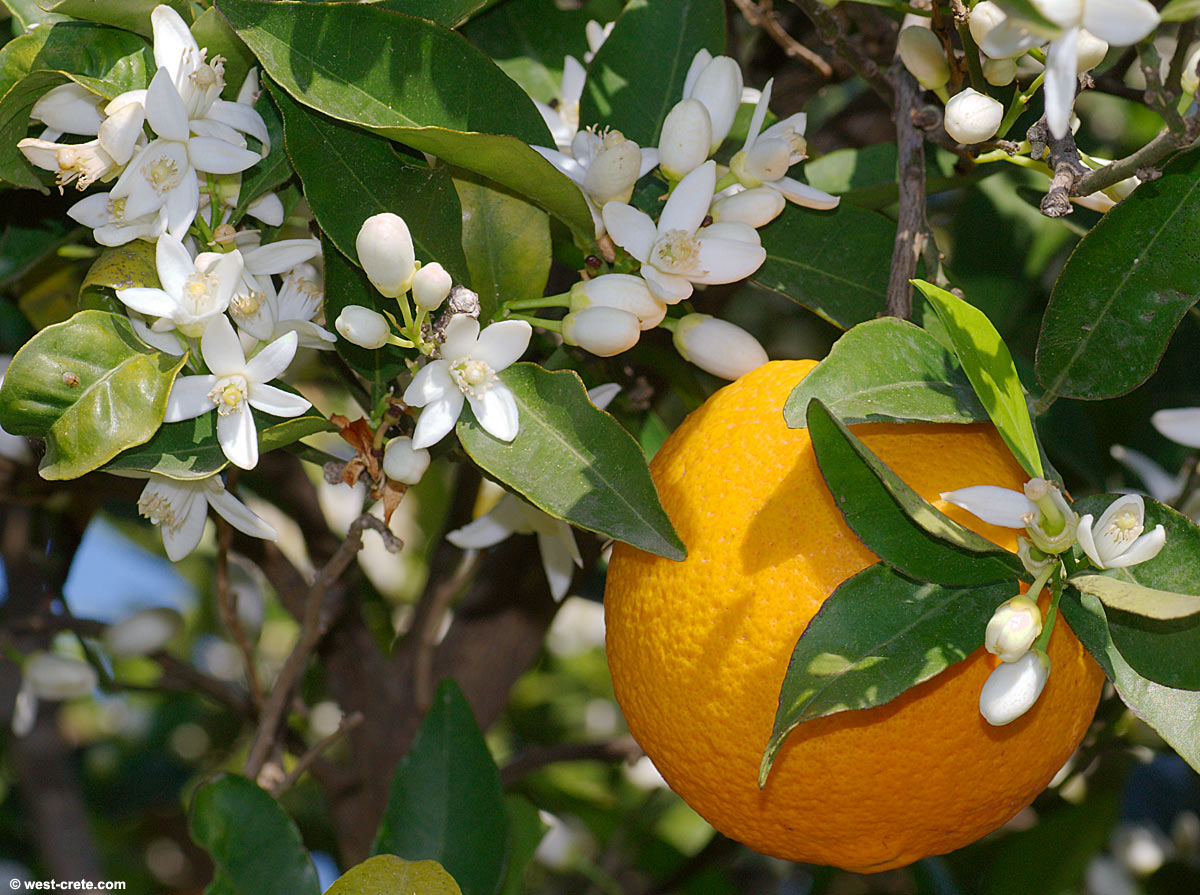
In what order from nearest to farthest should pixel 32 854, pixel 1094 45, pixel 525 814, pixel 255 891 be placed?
pixel 1094 45, pixel 255 891, pixel 525 814, pixel 32 854

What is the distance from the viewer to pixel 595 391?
813 millimetres

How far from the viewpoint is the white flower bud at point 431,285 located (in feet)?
2.21

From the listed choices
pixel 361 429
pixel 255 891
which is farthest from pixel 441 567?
pixel 361 429

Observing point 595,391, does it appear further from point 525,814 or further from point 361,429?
point 525,814

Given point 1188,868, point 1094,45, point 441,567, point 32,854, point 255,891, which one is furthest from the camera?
point 32,854

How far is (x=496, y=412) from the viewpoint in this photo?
70 cm

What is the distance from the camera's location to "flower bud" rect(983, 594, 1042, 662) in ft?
1.88

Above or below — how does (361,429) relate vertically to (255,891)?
above

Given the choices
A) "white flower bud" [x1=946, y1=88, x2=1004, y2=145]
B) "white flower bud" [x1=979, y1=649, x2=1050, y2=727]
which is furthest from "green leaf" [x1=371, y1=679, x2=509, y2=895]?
"white flower bud" [x1=946, y1=88, x2=1004, y2=145]

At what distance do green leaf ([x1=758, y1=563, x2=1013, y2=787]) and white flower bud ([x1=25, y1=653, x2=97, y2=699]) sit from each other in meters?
0.96

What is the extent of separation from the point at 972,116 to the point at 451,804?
68cm

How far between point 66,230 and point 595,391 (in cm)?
48

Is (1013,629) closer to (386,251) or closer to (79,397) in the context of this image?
(386,251)

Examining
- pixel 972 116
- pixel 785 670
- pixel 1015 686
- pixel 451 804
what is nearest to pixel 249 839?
pixel 451 804
